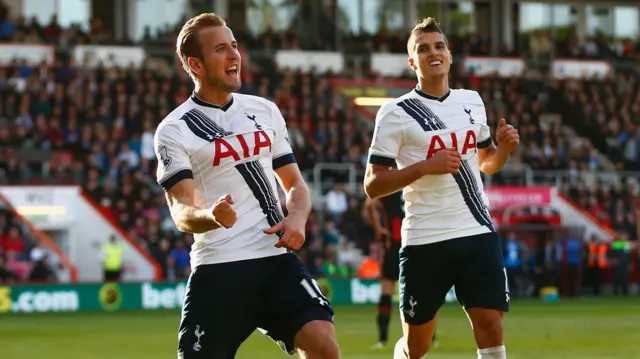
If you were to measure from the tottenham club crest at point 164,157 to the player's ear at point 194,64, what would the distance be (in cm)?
46

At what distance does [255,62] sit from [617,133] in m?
11.5

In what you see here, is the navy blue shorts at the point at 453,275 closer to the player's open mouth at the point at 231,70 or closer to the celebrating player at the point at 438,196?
the celebrating player at the point at 438,196

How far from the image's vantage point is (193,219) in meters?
6.57

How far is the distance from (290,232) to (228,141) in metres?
0.68

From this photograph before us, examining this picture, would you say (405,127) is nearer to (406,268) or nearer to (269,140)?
(406,268)

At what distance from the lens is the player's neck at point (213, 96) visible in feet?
23.2

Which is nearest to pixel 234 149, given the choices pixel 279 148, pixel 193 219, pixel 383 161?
pixel 279 148

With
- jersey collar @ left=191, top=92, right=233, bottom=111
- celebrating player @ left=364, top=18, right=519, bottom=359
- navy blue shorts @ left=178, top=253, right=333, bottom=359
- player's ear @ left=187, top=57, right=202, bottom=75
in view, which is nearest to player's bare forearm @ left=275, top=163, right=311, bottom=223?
navy blue shorts @ left=178, top=253, right=333, bottom=359

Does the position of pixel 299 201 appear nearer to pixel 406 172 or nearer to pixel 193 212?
pixel 193 212

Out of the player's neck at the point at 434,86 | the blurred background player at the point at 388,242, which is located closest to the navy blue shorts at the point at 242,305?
the player's neck at the point at 434,86

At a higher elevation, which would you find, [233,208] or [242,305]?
[233,208]

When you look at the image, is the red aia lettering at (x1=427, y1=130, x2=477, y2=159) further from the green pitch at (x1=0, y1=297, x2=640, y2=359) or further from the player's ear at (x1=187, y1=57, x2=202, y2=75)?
the green pitch at (x1=0, y1=297, x2=640, y2=359)

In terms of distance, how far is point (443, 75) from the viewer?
9062 millimetres

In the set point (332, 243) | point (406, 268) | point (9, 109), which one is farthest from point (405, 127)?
point (9, 109)
